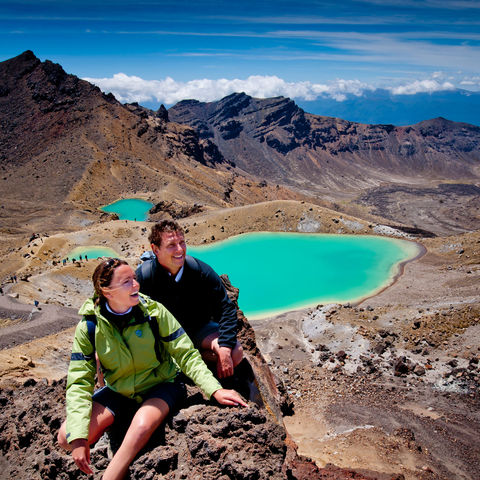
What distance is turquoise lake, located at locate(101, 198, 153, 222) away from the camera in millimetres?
66425

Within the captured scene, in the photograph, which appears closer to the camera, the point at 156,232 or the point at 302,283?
the point at 156,232

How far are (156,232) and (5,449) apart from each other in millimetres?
4897

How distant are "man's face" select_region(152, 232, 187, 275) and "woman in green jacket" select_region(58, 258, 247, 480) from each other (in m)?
0.94

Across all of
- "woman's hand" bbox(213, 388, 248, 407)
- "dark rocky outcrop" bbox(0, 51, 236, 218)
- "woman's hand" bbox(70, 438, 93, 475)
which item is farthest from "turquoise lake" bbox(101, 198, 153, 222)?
"woman's hand" bbox(70, 438, 93, 475)

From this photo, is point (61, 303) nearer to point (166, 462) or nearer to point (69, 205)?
point (166, 462)

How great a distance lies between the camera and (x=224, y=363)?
253 inches

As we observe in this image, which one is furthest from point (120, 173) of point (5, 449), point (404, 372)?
point (5, 449)

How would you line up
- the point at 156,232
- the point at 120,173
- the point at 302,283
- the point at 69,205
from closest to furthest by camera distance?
the point at 156,232 < the point at 302,283 < the point at 69,205 < the point at 120,173

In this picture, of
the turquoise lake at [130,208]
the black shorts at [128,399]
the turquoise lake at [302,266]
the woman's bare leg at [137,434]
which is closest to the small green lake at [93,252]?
the turquoise lake at [302,266]

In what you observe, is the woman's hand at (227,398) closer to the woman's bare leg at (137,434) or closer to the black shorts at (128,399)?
the black shorts at (128,399)

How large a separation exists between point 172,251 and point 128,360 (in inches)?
68.6

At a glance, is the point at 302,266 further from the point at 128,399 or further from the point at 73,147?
the point at 73,147

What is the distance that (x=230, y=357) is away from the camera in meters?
6.58

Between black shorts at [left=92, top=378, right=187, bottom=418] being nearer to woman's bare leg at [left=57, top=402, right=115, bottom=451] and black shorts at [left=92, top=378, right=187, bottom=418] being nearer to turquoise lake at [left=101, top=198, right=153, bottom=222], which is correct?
woman's bare leg at [left=57, top=402, right=115, bottom=451]
